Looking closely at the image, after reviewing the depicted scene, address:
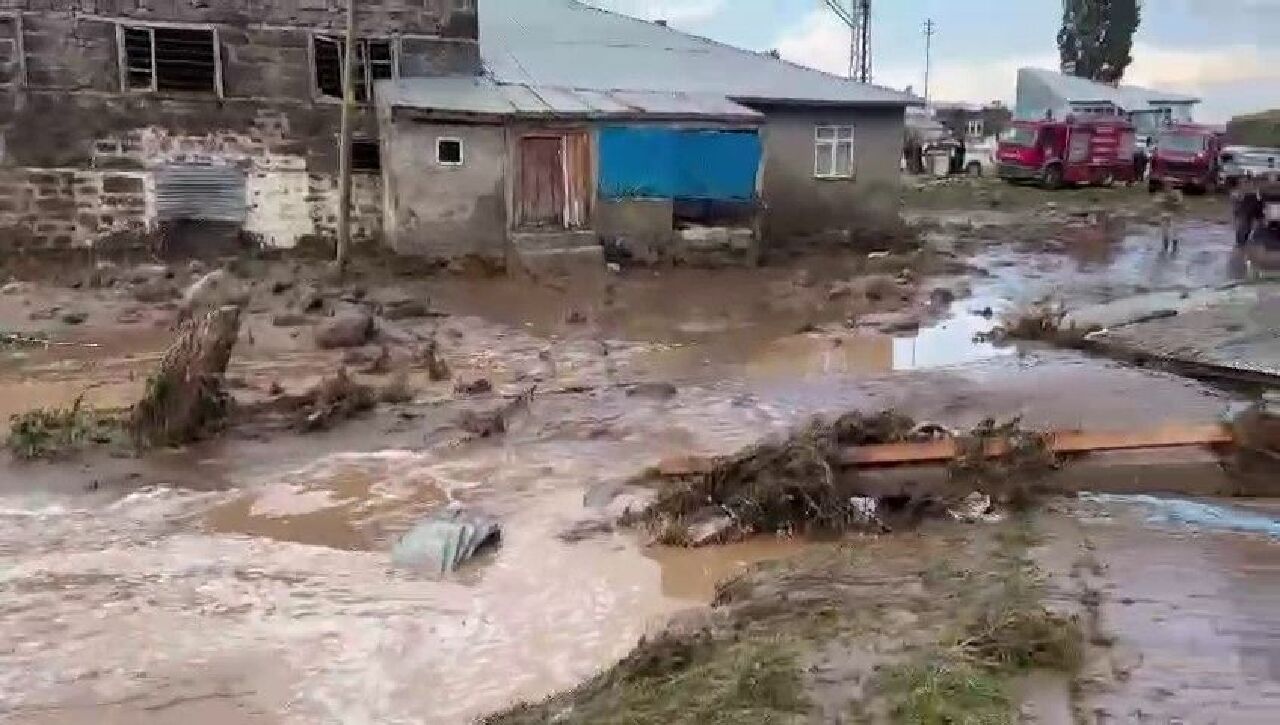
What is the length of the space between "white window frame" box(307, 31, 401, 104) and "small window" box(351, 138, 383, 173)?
727mm

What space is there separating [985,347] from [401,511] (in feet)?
28.1

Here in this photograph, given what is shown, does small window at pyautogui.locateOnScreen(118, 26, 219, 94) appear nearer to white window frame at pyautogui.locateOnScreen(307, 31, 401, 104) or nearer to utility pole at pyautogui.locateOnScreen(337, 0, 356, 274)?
white window frame at pyautogui.locateOnScreen(307, 31, 401, 104)

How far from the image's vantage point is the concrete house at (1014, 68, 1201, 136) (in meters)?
50.2

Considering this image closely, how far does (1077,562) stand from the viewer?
6824 millimetres

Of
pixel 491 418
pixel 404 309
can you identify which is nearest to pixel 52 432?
pixel 491 418

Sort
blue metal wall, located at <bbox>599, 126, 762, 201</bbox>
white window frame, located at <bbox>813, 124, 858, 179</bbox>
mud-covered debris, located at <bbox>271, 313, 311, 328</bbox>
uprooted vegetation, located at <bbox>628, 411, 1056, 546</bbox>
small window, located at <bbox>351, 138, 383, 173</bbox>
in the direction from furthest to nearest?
white window frame, located at <bbox>813, 124, 858, 179</bbox> < small window, located at <bbox>351, 138, 383, 173</bbox> < blue metal wall, located at <bbox>599, 126, 762, 201</bbox> < mud-covered debris, located at <bbox>271, 313, 311, 328</bbox> < uprooted vegetation, located at <bbox>628, 411, 1056, 546</bbox>

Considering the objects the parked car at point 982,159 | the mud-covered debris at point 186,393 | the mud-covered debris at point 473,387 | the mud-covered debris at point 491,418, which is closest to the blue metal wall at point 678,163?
the mud-covered debris at point 473,387

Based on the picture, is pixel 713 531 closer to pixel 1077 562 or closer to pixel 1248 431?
pixel 1077 562

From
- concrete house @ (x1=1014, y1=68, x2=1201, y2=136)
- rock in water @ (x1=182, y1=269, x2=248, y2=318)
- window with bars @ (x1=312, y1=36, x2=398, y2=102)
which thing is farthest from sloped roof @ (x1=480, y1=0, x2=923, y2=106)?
concrete house @ (x1=1014, y1=68, x2=1201, y2=136)

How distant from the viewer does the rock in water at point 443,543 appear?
773cm

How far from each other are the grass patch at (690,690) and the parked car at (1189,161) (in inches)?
1367

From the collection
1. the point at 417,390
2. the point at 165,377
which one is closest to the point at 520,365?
the point at 417,390

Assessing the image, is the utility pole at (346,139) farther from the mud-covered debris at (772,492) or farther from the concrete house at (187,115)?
the mud-covered debris at (772,492)

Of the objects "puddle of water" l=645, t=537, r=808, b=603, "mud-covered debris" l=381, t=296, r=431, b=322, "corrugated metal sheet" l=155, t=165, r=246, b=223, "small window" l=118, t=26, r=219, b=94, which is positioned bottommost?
"puddle of water" l=645, t=537, r=808, b=603
